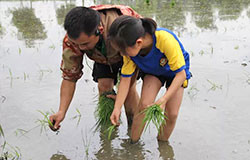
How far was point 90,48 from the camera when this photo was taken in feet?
8.19

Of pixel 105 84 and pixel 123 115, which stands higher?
pixel 105 84

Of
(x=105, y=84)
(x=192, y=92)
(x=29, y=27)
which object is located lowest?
(x=192, y=92)

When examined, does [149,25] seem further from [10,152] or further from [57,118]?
[10,152]

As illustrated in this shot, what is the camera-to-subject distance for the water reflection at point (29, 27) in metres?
6.78

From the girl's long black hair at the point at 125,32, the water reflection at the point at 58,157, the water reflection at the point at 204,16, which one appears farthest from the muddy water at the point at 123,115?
the girl's long black hair at the point at 125,32

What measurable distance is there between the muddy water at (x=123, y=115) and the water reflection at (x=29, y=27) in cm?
11

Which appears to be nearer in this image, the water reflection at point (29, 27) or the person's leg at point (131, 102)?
the person's leg at point (131, 102)

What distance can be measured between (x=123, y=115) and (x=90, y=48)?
113cm

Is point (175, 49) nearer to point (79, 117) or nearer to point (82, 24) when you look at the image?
point (82, 24)

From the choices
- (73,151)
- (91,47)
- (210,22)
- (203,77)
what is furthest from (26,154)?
(210,22)

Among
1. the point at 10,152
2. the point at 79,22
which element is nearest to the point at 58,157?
the point at 10,152

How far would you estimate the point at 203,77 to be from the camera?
13.7ft

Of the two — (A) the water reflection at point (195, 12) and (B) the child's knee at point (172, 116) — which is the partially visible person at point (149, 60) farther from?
(A) the water reflection at point (195, 12)

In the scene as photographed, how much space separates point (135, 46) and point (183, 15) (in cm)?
652
